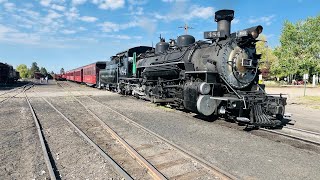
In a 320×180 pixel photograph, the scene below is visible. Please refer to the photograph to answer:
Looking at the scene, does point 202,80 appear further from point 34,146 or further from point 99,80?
point 99,80

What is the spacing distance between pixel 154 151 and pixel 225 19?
6.58m

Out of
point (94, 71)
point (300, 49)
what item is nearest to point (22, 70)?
point (94, 71)

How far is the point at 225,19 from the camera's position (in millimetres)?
10914

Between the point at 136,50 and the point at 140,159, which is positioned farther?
the point at 136,50

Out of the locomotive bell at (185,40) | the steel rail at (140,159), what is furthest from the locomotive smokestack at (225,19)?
the steel rail at (140,159)

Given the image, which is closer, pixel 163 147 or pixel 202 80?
pixel 163 147

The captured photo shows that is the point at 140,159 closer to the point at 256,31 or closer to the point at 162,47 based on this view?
the point at 256,31

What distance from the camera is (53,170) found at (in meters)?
5.10

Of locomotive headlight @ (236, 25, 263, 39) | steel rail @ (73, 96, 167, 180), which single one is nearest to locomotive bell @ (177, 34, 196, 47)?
locomotive headlight @ (236, 25, 263, 39)

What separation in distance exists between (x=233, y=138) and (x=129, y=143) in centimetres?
276

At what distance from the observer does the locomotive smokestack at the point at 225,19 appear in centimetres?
1091

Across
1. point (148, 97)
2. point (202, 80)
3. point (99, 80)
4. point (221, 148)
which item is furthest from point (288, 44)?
point (221, 148)

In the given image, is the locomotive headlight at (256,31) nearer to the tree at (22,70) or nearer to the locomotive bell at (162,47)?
the locomotive bell at (162,47)

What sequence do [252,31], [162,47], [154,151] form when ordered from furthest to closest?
[162,47], [252,31], [154,151]
